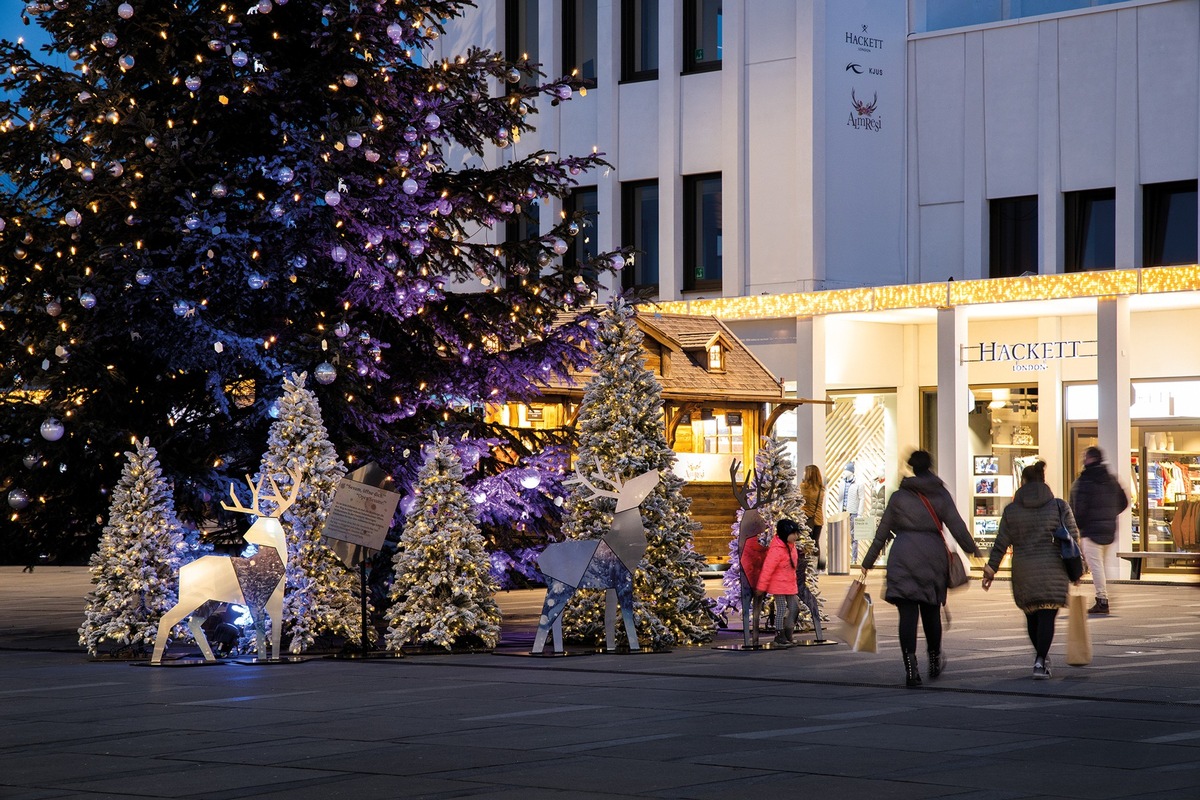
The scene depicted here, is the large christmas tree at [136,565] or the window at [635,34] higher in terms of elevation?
the window at [635,34]

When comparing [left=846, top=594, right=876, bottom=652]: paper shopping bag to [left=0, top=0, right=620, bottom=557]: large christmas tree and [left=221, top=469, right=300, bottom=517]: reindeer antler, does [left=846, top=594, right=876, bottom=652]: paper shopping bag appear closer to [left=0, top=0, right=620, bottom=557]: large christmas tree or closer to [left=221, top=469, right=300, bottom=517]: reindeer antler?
[left=221, top=469, right=300, bottom=517]: reindeer antler

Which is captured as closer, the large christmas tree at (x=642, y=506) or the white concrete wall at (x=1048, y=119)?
the large christmas tree at (x=642, y=506)

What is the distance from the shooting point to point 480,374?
20.6 meters

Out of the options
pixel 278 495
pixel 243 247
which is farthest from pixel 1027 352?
pixel 278 495

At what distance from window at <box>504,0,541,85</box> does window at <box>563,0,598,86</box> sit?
988mm

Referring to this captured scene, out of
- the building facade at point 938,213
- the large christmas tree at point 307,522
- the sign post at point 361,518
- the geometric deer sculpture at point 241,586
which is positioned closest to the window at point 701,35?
the building facade at point 938,213

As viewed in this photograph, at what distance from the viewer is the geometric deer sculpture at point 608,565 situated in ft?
56.4

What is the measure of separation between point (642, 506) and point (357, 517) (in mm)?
2949

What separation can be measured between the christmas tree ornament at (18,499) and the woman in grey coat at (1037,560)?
9.57 metres

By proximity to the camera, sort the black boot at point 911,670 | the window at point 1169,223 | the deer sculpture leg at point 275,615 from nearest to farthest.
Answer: the black boot at point 911,670 → the deer sculpture leg at point 275,615 → the window at point 1169,223

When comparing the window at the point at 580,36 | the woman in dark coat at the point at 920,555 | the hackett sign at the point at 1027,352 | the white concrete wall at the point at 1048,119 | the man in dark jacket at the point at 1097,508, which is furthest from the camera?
the window at the point at 580,36

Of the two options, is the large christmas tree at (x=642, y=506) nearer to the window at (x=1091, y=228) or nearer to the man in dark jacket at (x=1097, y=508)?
the man in dark jacket at (x=1097, y=508)

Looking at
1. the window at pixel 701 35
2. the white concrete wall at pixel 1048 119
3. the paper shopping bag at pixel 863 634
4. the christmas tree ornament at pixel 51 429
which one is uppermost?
the window at pixel 701 35

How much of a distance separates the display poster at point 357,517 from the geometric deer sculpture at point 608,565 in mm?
1559
